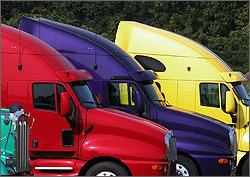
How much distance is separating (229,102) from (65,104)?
14.6ft

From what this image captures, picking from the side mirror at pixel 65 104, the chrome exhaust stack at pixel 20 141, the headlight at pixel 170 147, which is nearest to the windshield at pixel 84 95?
the side mirror at pixel 65 104

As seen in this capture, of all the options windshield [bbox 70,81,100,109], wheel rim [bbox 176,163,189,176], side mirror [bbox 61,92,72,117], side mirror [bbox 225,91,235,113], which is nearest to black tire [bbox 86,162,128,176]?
side mirror [bbox 61,92,72,117]

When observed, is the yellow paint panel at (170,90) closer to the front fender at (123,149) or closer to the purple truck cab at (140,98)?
the purple truck cab at (140,98)

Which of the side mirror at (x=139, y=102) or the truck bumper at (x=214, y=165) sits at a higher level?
the side mirror at (x=139, y=102)

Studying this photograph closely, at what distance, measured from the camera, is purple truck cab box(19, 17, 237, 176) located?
10.9m

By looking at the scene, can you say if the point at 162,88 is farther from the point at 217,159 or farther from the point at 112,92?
the point at 217,159

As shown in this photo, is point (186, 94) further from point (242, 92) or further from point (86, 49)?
point (86, 49)

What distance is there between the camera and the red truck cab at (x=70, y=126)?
30.2 feet

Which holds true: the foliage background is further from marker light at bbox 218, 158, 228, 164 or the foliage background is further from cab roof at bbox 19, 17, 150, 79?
marker light at bbox 218, 158, 228, 164

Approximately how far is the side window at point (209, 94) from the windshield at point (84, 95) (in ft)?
11.8

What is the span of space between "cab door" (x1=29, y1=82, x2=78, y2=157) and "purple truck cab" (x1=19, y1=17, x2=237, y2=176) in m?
1.73

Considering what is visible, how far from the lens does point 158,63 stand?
13219 mm

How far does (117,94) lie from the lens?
11711 millimetres

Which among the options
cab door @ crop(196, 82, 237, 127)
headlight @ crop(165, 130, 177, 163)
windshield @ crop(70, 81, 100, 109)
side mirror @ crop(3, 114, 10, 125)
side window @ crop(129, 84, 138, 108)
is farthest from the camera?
cab door @ crop(196, 82, 237, 127)
